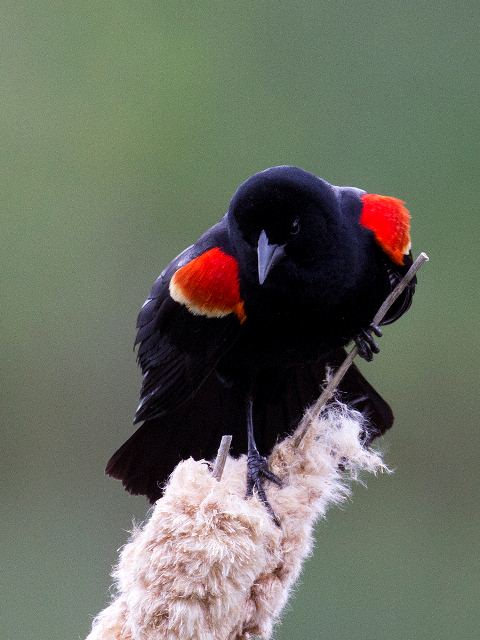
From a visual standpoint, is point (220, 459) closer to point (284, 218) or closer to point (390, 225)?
point (284, 218)

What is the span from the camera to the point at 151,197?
466 centimetres

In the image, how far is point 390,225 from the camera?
215cm

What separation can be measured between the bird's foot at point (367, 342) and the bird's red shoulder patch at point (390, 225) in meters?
0.14

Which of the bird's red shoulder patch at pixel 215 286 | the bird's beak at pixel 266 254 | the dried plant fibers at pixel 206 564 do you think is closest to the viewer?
the dried plant fibers at pixel 206 564

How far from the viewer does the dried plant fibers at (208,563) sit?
4.39ft

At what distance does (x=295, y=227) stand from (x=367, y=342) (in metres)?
0.27

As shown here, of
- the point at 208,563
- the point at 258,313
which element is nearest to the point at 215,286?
the point at 258,313

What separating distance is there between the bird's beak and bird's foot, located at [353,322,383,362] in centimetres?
23

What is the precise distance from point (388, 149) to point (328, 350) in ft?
7.55

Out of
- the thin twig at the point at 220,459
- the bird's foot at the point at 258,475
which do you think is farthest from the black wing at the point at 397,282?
the thin twig at the point at 220,459

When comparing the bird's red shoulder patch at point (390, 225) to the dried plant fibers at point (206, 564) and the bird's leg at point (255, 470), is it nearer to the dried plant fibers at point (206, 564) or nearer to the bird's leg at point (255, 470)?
the bird's leg at point (255, 470)

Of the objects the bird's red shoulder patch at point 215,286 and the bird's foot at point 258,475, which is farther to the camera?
the bird's red shoulder patch at point 215,286

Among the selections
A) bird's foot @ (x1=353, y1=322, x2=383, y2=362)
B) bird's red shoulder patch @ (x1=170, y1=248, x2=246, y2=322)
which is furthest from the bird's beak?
bird's foot @ (x1=353, y1=322, x2=383, y2=362)

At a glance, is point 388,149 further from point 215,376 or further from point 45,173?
point 215,376
